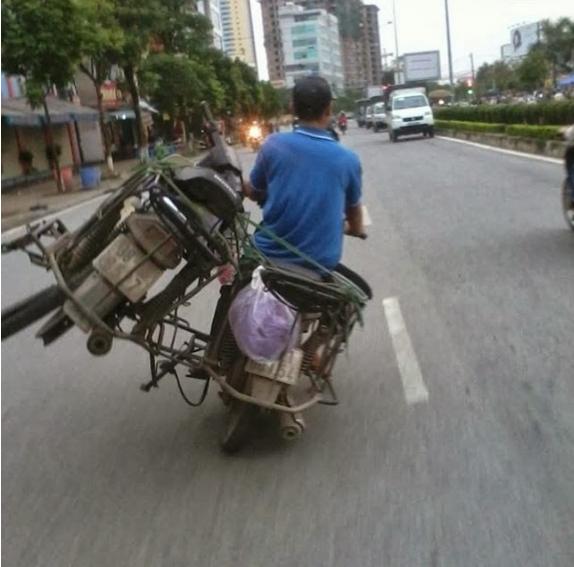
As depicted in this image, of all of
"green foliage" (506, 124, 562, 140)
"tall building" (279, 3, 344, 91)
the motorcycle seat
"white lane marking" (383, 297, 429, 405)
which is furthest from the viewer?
"tall building" (279, 3, 344, 91)

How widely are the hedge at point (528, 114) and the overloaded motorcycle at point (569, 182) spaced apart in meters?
14.9

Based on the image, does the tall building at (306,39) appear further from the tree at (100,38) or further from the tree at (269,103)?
the tree at (100,38)

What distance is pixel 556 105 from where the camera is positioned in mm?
25594

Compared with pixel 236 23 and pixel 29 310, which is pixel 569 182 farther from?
pixel 236 23

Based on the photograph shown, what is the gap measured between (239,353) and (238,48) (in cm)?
16600

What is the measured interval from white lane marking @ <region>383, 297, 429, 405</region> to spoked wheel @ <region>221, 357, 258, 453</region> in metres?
1.07

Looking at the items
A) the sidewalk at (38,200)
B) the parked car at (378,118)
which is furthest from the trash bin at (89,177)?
the parked car at (378,118)

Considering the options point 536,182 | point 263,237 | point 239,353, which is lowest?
point 536,182

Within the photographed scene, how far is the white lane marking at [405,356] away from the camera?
5.53 m

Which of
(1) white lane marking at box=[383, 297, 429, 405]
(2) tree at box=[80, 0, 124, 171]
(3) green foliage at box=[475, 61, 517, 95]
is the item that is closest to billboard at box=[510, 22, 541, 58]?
(3) green foliage at box=[475, 61, 517, 95]

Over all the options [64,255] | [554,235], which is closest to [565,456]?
[64,255]

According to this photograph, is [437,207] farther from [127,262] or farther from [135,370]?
[127,262]

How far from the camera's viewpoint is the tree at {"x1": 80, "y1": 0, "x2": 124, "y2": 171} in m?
25.5

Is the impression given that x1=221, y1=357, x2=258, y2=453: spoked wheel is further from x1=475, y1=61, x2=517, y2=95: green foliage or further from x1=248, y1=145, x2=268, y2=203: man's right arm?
x1=475, y1=61, x2=517, y2=95: green foliage
